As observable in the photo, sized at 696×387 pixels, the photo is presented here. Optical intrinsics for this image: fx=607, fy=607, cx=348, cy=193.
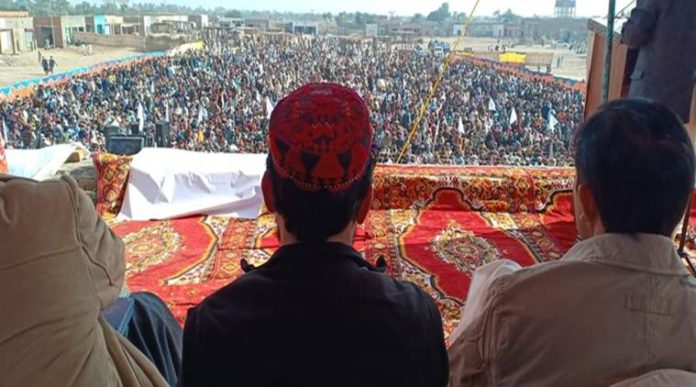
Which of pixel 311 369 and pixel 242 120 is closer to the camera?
pixel 311 369

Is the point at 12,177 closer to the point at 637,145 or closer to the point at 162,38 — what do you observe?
the point at 637,145

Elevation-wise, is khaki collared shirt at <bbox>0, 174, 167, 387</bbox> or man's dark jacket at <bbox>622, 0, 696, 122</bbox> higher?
man's dark jacket at <bbox>622, 0, 696, 122</bbox>

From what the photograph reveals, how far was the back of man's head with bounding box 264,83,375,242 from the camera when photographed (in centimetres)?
72

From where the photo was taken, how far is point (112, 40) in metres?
13.1

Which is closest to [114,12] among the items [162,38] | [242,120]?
[162,38]

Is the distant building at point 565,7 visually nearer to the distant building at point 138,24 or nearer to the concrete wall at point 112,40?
the concrete wall at point 112,40

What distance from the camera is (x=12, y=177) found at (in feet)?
2.47

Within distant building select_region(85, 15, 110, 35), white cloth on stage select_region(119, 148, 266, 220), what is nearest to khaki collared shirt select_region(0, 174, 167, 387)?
white cloth on stage select_region(119, 148, 266, 220)

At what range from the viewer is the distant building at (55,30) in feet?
35.2

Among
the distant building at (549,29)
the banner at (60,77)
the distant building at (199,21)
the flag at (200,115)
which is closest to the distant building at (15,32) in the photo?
the banner at (60,77)

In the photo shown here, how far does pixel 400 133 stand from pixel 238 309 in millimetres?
6961

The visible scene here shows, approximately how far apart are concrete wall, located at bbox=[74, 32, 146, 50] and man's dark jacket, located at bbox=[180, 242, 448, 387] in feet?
40.6

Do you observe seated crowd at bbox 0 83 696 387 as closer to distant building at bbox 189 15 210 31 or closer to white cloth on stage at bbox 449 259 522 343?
white cloth on stage at bbox 449 259 522 343

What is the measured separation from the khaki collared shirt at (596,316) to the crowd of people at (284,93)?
3.69 metres
